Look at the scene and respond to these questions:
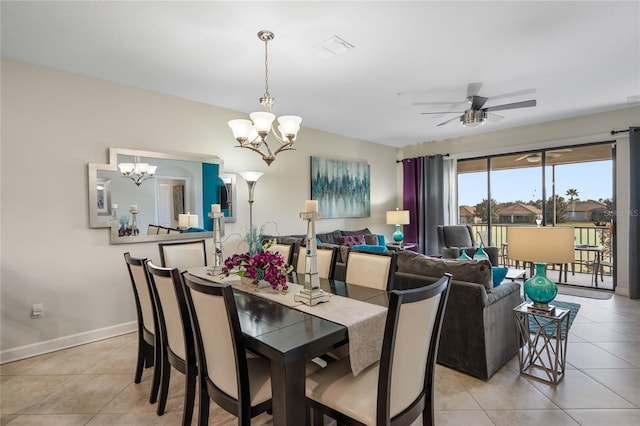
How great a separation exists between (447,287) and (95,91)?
12.3 ft

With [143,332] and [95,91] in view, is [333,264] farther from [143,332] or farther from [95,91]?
[95,91]

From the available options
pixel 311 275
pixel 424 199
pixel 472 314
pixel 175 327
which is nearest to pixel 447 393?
pixel 472 314

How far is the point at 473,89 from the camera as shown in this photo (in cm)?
364

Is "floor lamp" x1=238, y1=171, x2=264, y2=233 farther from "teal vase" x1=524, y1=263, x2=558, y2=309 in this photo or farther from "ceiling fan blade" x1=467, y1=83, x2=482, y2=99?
"teal vase" x1=524, y1=263, x2=558, y2=309

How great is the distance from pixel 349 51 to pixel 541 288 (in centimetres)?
243

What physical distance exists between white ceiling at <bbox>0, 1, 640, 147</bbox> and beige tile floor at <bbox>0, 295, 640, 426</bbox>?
2648 millimetres

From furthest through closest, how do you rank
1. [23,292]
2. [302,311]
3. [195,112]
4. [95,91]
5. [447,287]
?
[195,112] → [95,91] → [23,292] → [302,311] → [447,287]

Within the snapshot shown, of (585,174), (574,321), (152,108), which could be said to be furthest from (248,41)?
(585,174)

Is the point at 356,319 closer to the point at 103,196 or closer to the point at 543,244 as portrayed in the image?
the point at 543,244

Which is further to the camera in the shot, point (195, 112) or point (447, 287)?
point (195, 112)

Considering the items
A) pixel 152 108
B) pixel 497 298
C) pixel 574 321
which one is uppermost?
pixel 152 108

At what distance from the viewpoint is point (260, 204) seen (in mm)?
4633

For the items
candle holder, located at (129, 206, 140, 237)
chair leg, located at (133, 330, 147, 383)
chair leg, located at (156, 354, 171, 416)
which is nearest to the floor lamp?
candle holder, located at (129, 206, 140, 237)

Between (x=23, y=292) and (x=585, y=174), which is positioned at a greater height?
(x=585, y=174)
